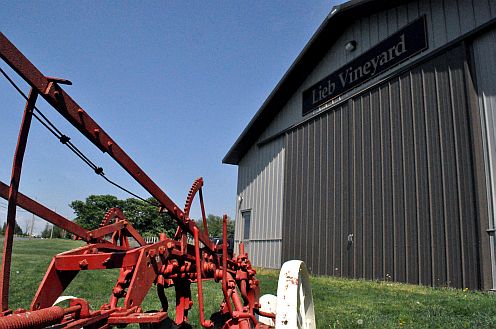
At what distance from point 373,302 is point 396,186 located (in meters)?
4.39

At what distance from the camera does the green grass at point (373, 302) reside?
5949 mm

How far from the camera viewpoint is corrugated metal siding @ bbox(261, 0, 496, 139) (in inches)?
385

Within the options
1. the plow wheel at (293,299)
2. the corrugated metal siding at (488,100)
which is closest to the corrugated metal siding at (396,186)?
the corrugated metal siding at (488,100)

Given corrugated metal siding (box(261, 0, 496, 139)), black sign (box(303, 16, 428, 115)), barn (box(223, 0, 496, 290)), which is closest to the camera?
barn (box(223, 0, 496, 290))

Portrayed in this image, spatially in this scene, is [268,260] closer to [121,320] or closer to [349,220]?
[349,220]

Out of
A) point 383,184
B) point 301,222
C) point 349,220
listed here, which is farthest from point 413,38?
point 301,222

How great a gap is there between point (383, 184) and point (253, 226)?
8.41 metres

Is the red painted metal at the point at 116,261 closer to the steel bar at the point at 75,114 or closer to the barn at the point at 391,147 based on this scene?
the steel bar at the point at 75,114

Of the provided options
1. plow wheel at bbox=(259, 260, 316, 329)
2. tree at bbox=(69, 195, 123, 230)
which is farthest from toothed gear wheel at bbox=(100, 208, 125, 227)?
tree at bbox=(69, 195, 123, 230)

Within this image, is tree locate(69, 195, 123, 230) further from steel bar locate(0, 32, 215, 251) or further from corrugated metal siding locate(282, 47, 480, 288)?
steel bar locate(0, 32, 215, 251)

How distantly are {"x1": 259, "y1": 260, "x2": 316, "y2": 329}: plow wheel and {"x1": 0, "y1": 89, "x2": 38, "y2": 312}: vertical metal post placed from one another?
1.97m

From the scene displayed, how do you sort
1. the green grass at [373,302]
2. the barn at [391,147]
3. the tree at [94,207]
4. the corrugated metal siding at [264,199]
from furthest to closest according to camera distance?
the tree at [94,207] < the corrugated metal siding at [264,199] < the barn at [391,147] < the green grass at [373,302]

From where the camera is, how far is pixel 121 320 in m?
3.03

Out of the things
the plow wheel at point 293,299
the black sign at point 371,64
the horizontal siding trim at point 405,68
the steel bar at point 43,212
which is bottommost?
the plow wheel at point 293,299
